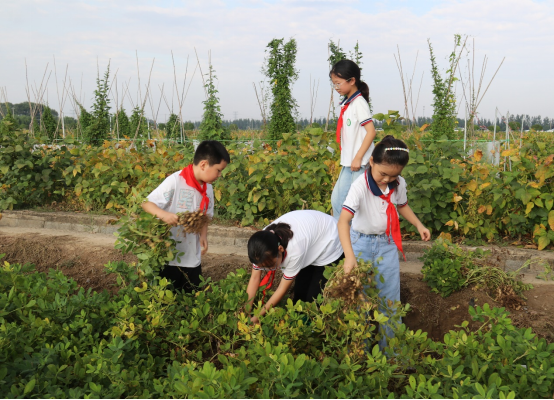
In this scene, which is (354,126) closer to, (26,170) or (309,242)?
(309,242)

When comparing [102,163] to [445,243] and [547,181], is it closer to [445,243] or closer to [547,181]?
[445,243]

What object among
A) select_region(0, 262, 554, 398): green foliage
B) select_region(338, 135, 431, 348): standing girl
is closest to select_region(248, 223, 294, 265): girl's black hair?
select_region(0, 262, 554, 398): green foliage

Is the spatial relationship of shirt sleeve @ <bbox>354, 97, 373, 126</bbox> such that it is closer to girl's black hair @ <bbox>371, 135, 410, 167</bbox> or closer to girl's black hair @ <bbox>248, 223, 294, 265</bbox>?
girl's black hair @ <bbox>371, 135, 410, 167</bbox>

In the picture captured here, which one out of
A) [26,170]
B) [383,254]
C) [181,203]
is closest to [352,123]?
[383,254]

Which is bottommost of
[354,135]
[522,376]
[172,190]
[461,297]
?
[461,297]

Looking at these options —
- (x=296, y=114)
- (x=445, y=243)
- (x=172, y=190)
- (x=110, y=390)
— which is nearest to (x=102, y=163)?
(x=172, y=190)

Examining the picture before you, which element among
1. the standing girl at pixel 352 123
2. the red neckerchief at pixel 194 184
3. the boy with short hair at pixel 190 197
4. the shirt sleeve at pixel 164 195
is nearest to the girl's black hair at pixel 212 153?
the boy with short hair at pixel 190 197

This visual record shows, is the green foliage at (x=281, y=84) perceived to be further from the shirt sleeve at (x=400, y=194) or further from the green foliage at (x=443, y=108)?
the shirt sleeve at (x=400, y=194)

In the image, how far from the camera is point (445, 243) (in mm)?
3912

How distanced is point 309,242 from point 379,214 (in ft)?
1.64

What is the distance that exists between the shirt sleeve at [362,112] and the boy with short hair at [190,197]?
1.24 meters

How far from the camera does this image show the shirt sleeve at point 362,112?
3.74 metres

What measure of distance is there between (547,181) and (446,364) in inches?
142

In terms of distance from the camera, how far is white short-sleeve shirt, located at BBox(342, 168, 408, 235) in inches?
109
